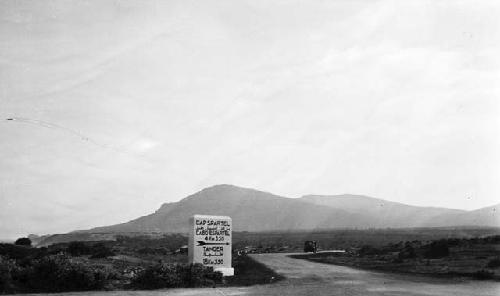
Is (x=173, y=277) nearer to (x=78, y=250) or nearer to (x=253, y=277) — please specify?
(x=253, y=277)

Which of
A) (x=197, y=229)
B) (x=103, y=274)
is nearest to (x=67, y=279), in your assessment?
(x=103, y=274)

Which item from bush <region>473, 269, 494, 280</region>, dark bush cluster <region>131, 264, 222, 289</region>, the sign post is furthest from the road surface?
the sign post

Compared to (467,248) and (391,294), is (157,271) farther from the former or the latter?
(467,248)

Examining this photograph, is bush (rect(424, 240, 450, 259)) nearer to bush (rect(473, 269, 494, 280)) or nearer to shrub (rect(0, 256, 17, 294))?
bush (rect(473, 269, 494, 280))

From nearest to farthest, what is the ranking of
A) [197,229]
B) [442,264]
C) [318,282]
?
[318,282]
[197,229]
[442,264]

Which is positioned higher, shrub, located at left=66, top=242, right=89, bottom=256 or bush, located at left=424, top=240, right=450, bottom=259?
shrub, located at left=66, top=242, right=89, bottom=256
